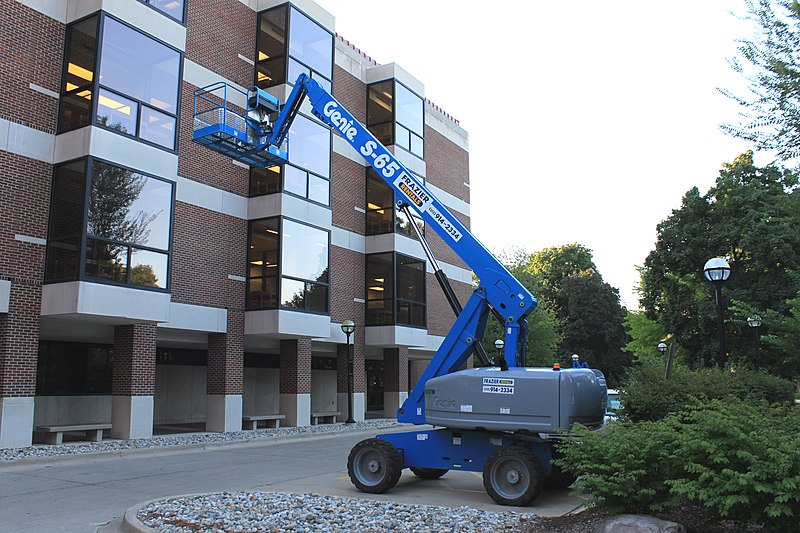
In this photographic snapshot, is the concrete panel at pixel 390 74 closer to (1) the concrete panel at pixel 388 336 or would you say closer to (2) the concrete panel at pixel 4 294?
(1) the concrete panel at pixel 388 336

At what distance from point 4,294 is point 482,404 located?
11.9 metres

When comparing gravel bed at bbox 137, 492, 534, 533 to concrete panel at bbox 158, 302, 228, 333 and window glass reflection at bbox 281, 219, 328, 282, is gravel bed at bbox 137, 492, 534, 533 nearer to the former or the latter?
concrete panel at bbox 158, 302, 228, 333

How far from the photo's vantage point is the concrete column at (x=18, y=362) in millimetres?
15164

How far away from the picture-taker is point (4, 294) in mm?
15562

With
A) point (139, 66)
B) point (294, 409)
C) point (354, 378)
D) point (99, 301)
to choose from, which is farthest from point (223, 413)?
point (139, 66)

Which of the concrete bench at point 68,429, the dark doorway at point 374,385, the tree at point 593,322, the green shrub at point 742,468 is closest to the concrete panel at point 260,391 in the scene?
the dark doorway at point 374,385

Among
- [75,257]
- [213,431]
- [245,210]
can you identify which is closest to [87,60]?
[75,257]

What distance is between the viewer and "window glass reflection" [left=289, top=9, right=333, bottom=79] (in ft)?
76.8

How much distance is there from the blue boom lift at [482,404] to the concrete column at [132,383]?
9156mm

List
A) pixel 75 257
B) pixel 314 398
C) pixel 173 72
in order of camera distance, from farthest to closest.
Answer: pixel 314 398
pixel 173 72
pixel 75 257

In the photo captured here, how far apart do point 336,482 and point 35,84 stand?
41.4 feet

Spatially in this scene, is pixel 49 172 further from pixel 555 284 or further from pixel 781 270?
pixel 555 284

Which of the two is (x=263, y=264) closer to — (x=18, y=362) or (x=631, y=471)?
(x=18, y=362)

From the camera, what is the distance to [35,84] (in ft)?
55.0
